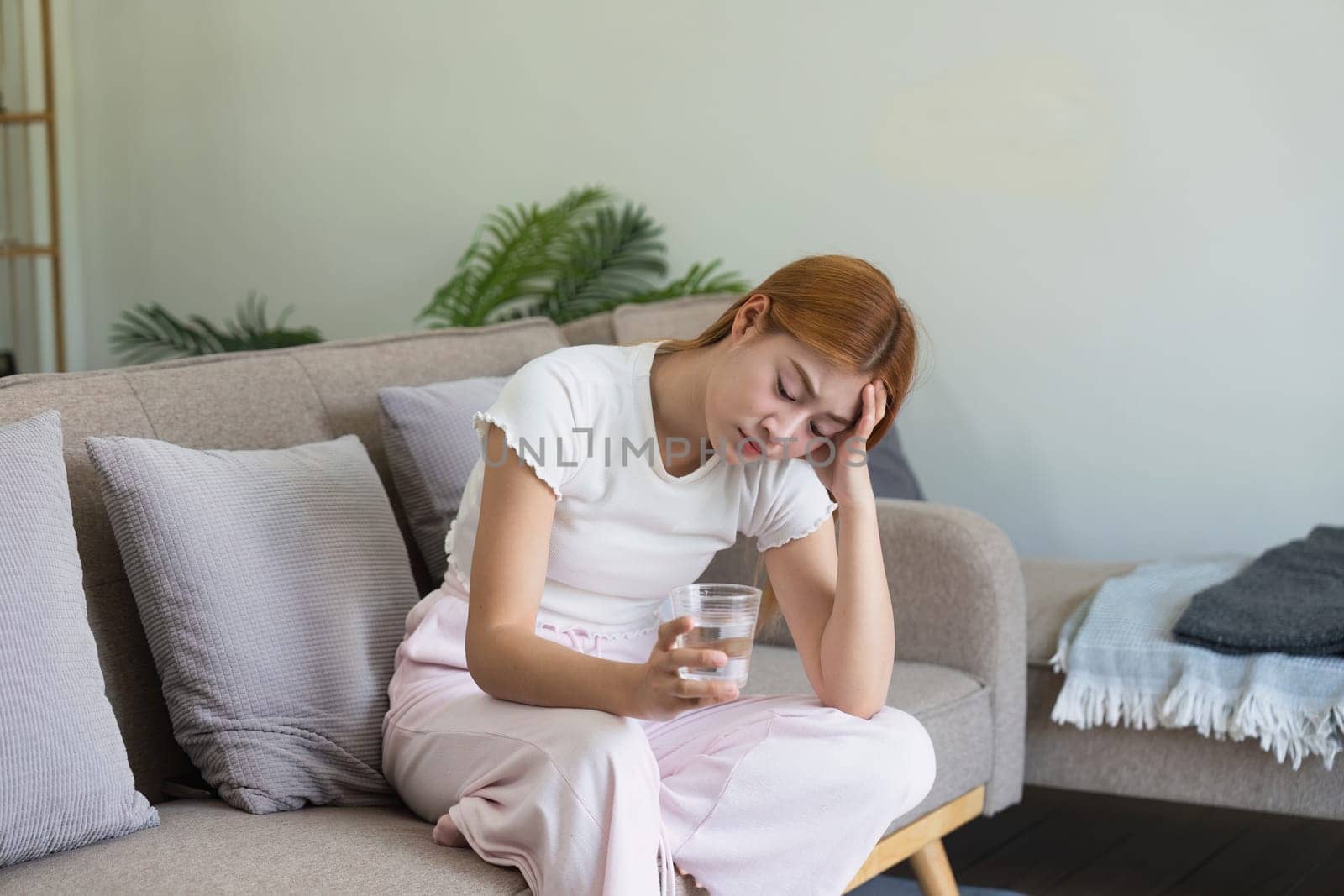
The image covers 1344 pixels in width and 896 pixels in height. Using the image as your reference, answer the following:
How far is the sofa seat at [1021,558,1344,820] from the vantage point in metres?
2.00

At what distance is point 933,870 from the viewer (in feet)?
6.50

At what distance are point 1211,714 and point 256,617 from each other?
1.35 metres

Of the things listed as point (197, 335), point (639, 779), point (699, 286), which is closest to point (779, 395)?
point (639, 779)

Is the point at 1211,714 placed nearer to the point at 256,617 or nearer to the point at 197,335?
the point at 256,617

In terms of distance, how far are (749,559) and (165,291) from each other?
272 cm

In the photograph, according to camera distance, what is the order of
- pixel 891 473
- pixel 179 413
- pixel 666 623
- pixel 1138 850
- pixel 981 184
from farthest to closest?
pixel 981 184, pixel 891 473, pixel 1138 850, pixel 179 413, pixel 666 623

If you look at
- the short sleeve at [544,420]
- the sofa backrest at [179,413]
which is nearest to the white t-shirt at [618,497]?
the short sleeve at [544,420]

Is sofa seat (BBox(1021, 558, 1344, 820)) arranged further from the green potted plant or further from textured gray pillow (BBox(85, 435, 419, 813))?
the green potted plant

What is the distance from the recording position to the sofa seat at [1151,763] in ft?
6.56

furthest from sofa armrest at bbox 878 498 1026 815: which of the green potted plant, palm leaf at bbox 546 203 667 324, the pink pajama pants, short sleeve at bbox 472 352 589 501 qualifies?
palm leaf at bbox 546 203 667 324

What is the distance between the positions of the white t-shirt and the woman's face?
0.45 feet

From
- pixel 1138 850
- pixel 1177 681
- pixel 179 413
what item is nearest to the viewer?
pixel 179 413

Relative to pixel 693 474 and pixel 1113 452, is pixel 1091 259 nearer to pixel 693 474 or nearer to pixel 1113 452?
pixel 1113 452

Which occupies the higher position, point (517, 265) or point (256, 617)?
point (517, 265)
